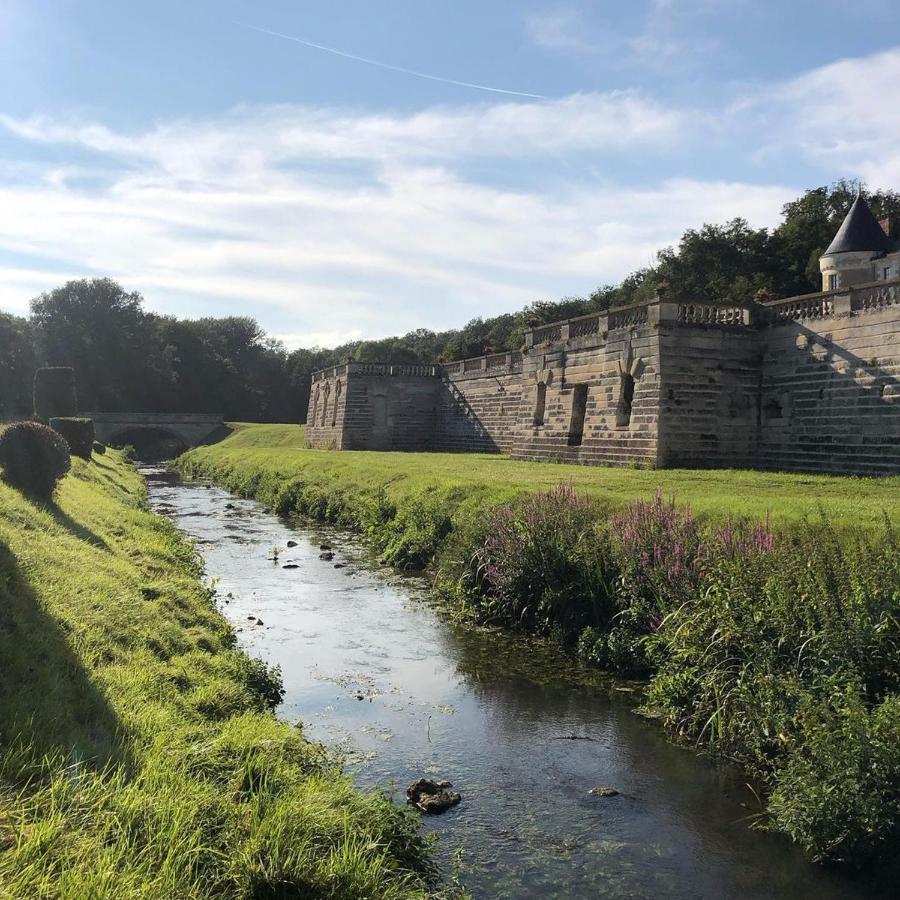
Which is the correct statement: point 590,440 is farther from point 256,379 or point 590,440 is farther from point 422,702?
point 256,379

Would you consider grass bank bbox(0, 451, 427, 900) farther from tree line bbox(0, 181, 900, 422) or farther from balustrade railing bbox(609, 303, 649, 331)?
tree line bbox(0, 181, 900, 422)

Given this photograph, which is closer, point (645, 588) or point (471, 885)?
point (471, 885)

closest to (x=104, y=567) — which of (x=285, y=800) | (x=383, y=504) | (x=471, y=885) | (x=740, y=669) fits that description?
(x=285, y=800)

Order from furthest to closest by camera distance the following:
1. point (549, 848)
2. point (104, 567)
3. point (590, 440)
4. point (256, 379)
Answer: point (256, 379) → point (590, 440) → point (104, 567) → point (549, 848)

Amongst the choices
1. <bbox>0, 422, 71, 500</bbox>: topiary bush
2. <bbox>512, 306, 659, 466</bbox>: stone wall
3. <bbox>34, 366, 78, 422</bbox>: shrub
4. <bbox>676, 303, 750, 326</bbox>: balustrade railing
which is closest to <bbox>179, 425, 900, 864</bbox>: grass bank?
<bbox>512, 306, 659, 466</bbox>: stone wall

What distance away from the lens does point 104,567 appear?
10.3 m

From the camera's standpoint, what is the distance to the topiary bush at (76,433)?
2622 centimetres

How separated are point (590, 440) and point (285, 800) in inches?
838

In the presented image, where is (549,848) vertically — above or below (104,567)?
below

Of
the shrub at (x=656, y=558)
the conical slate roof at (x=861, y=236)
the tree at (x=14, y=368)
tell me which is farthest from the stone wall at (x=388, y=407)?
the shrub at (x=656, y=558)

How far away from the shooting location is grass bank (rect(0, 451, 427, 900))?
4.15m

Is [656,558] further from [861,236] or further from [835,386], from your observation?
[861,236]

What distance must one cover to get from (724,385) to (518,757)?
16845 mm

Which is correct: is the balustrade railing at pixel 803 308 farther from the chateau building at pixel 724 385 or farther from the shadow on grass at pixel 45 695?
A: the shadow on grass at pixel 45 695
